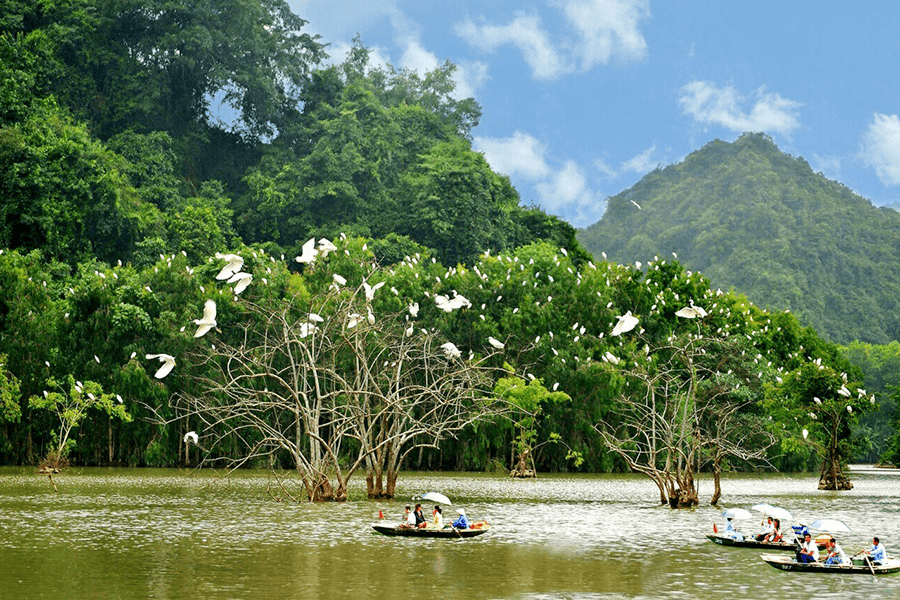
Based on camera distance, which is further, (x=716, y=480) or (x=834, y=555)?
(x=716, y=480)

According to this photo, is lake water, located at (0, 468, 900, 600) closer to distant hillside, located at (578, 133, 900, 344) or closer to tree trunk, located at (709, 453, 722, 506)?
tree trunk, located at (709, 453, 722, 506)

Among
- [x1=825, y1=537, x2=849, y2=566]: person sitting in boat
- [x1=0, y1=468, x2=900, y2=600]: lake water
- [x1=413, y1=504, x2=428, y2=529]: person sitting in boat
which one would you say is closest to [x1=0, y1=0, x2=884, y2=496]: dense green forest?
[x1=0, y1=468, x2=900, y2=600]: lake water

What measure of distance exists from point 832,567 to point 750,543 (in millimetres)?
2953

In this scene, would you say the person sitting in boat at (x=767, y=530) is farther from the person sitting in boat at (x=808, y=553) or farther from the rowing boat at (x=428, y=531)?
the rowing boat at (x=428, y=531)

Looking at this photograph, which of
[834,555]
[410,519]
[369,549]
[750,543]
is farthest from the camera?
[410,519]

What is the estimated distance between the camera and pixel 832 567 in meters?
13.2

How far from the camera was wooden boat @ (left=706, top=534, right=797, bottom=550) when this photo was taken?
15.8 metres

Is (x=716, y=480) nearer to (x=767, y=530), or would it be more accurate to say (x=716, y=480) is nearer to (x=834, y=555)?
(x=767, y=530)

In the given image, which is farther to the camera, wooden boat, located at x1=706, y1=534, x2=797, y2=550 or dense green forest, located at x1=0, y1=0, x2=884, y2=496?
dense green forest, located at x1=0, y1=0, x2=884, y2=496

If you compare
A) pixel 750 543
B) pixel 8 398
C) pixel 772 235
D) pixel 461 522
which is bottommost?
pixel 750 543

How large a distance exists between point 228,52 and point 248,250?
20254 millimetres

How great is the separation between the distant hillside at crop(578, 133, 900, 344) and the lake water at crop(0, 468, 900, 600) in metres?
44.0

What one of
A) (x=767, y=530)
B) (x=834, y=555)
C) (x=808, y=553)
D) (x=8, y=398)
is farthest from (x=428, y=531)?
(x=8, y=398)

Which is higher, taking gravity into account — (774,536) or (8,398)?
(8,398)
